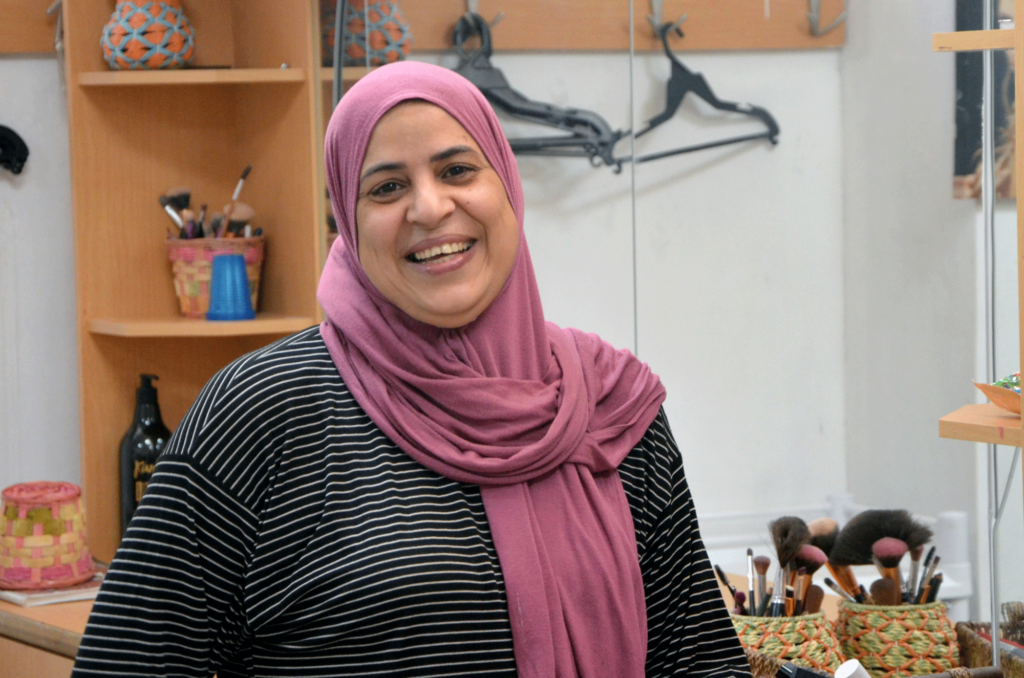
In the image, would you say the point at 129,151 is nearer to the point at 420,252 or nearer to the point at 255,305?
the point at 255,305

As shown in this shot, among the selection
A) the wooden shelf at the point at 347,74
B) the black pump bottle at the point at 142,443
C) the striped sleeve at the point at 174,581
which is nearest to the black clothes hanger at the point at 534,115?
the wooden shelf at the point at 347,74

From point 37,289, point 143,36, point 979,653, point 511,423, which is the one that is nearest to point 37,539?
point 37,289

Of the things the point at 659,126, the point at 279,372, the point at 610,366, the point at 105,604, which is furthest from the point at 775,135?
the point at 105,604

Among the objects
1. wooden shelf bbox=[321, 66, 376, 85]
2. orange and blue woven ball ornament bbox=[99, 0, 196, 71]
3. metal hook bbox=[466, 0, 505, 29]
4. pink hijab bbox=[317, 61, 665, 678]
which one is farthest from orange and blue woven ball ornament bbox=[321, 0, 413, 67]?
pink hijab bbox=[317, 61, 665, 678]

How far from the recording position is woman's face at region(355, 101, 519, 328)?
0.94 m

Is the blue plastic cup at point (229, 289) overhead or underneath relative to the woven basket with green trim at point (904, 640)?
overhead

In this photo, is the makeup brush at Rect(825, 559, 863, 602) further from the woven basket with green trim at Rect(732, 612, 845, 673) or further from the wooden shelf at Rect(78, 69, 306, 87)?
the wooden shelf at Rect(78, 69, 306, 87)

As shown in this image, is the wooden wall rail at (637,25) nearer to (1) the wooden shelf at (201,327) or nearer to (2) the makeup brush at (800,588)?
(1) the wooden shelf at (201,327)

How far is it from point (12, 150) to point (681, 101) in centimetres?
126

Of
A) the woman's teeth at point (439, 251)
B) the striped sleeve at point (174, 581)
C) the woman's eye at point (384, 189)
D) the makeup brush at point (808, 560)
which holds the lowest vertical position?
the makeup brush at point (808, 560)

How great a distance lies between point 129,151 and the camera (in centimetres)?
198

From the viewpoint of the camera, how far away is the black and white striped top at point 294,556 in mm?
890

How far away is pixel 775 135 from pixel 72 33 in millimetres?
1268

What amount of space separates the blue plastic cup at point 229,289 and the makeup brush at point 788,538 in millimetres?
1028
